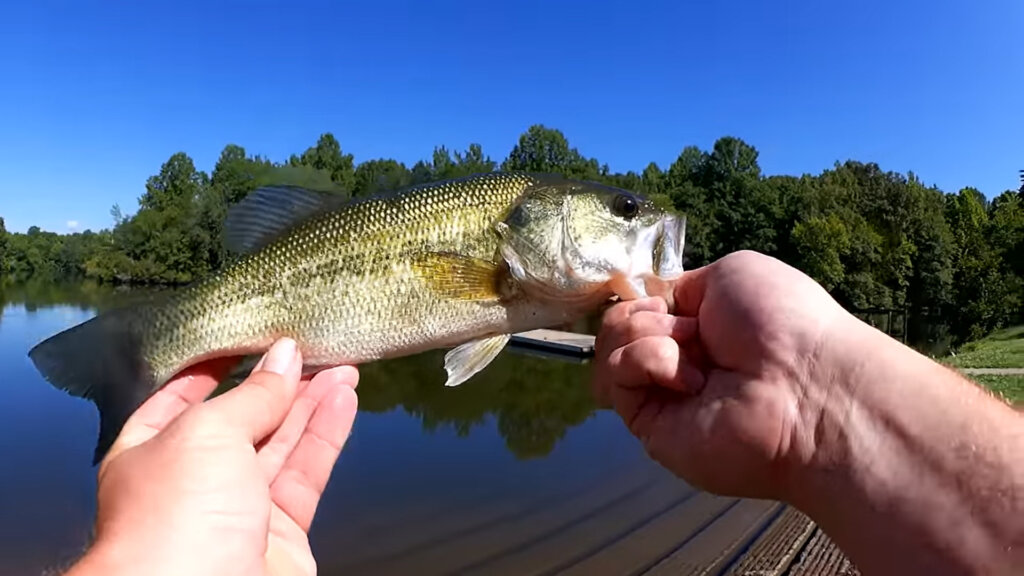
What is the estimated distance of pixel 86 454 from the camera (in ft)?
56.7

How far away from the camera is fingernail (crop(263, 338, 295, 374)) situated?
2988 mm

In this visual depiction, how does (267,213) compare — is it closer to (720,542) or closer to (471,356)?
(471,356)

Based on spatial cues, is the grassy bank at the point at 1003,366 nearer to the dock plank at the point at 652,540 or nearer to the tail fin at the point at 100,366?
the dock plank at the point at 652,540

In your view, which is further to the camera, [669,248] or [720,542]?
[720,542]

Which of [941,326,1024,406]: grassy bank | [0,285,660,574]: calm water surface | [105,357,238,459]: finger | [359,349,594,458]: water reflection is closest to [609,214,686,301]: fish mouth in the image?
[105,357,238,459]: finger

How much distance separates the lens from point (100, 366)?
3.26 m

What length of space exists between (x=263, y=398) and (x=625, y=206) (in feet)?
6.70

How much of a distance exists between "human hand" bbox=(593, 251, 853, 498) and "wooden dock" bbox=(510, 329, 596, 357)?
27349mm

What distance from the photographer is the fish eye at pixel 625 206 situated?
3564 mm

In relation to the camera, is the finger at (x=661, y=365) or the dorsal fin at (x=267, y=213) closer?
the finger at (x=661, y=365)

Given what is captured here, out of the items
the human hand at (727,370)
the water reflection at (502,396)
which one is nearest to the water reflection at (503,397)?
the water reflection at (502,396)

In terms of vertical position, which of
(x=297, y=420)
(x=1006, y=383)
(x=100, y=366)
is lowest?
(x=1006, y=383)

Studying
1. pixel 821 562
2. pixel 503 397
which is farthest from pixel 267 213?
pixel 503 397

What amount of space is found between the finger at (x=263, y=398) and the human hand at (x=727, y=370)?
143cm
